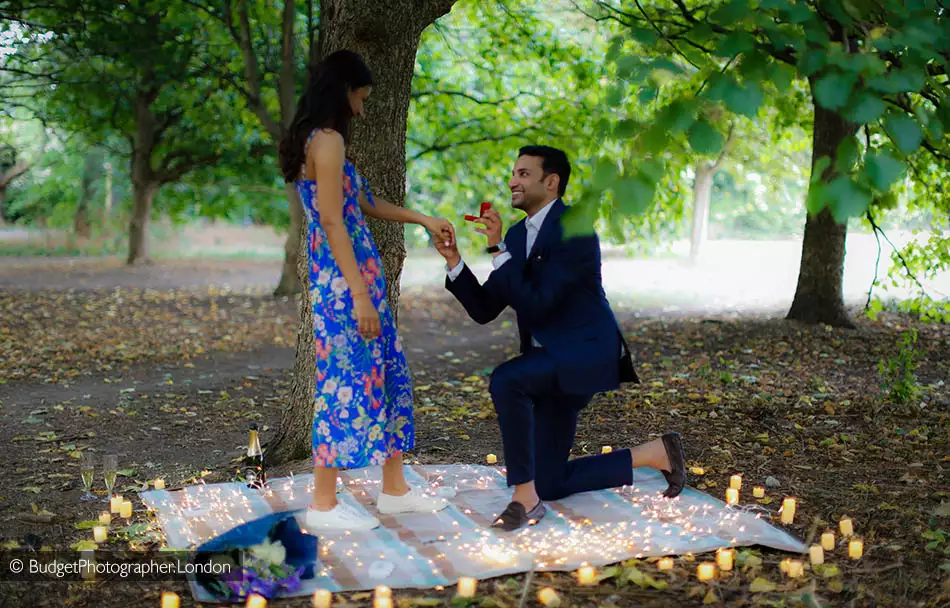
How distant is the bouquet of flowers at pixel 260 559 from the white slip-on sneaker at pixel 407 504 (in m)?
0.65

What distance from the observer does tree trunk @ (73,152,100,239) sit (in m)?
24.9

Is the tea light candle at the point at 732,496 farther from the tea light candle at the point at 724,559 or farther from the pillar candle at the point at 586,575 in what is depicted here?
the pillar candle at the point at 586,575

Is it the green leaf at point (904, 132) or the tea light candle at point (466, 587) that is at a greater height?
the green leaf at point (904, 132)

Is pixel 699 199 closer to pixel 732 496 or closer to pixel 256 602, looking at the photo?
pixel 732 496

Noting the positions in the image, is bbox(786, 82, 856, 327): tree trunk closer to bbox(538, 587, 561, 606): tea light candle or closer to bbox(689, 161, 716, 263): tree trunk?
bbox(689, 161, 716, 263): tree trunk

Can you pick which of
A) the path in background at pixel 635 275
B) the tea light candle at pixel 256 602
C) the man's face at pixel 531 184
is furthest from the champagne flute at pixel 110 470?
the path in background at pixel 635 275

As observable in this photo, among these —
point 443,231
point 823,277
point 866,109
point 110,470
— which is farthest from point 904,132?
point 823,277

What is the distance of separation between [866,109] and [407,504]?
95.0 inches

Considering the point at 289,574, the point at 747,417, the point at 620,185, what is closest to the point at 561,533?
the point at 289,574

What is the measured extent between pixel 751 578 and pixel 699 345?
580 cm

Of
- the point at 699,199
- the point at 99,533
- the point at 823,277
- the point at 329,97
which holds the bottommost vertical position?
the point at 99,533

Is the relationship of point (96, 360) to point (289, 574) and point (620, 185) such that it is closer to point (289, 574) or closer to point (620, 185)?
point (289, 574)

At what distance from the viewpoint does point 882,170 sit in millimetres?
2070

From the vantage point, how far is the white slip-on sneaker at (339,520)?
3.51m
